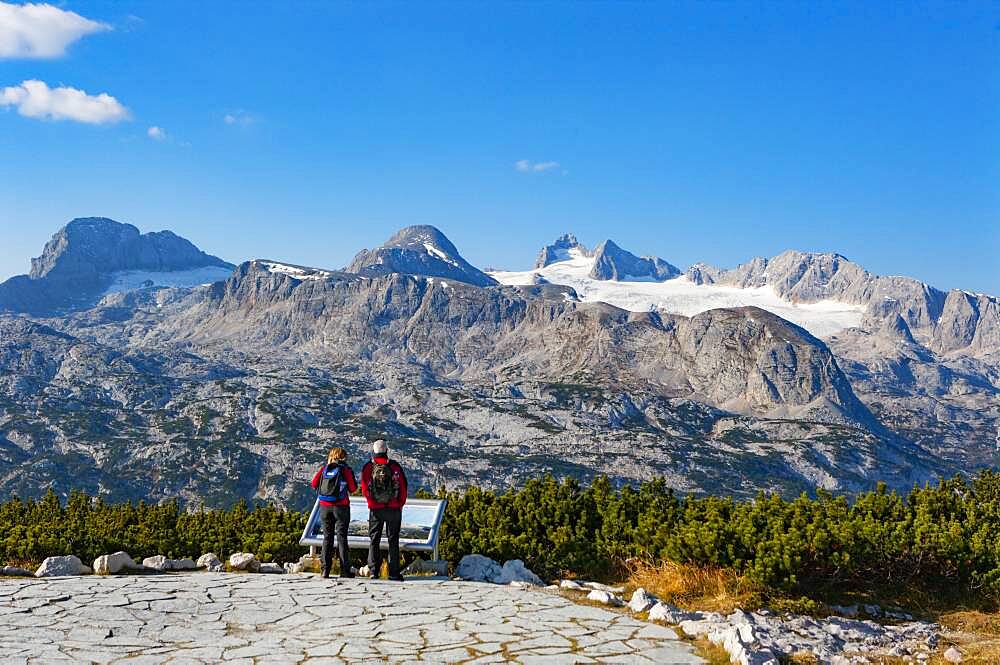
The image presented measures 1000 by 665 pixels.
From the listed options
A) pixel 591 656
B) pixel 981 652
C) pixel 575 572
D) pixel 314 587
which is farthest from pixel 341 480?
pixel 981 652

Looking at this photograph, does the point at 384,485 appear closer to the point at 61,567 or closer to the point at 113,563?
the point at 113,563

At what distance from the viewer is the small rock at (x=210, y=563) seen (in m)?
21.3

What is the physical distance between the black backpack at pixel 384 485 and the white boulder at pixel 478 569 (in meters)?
2.52

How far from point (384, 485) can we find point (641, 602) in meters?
6.90

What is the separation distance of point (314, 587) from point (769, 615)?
979cm

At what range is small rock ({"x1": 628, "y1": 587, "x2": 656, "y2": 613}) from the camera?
53.3ft

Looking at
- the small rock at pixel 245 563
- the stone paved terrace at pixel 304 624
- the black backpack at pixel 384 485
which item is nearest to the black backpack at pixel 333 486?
the black backpack at pixel 384 485

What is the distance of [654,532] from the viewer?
65.9 feet

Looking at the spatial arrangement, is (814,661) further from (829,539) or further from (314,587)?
(314,587)

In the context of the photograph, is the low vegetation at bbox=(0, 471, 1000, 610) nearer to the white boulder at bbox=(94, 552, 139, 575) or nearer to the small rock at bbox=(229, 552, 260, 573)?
the white boulder at bbox=(94, 552, 139, 575)

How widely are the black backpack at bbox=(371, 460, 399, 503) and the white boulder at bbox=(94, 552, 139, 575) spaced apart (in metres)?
6.29

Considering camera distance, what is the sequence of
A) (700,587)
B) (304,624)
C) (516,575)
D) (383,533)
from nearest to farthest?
(304,624)
(700,587)
(516,575)
(383,533)

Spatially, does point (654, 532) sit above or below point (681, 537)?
below

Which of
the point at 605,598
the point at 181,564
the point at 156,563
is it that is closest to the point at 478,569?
the point at 605,598
